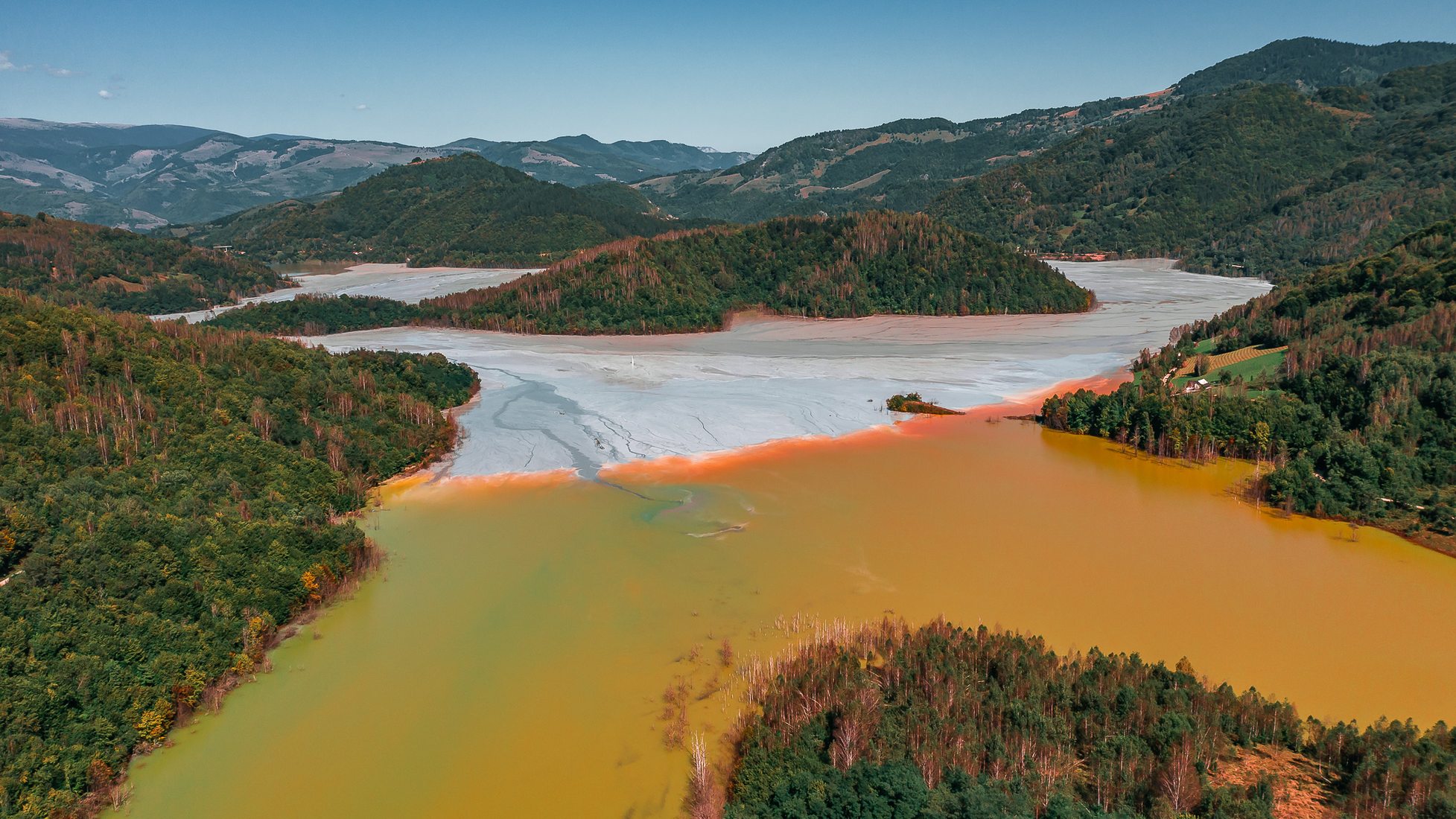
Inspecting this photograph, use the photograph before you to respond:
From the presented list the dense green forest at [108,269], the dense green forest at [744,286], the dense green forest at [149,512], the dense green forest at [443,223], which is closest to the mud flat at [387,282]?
the dense green forest at [108,269]

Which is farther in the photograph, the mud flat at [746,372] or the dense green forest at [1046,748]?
the mud flat at [746,372]

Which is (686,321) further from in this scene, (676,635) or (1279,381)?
(676,635)

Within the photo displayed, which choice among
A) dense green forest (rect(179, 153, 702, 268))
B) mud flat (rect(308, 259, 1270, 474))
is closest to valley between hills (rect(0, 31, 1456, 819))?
mud flat (rect(308, 259, 1270, 474))

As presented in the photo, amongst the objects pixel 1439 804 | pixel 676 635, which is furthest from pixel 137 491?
pixel 1439 804

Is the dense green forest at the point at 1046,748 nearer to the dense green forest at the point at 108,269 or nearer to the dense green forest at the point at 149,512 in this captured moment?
the dense green forest at the point at 149,512

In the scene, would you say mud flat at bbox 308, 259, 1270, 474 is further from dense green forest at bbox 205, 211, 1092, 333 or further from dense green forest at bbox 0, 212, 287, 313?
dense green forest at bbox 0, 212, 287, 313

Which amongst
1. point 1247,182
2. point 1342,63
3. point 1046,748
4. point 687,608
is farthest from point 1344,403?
point 1342,63
